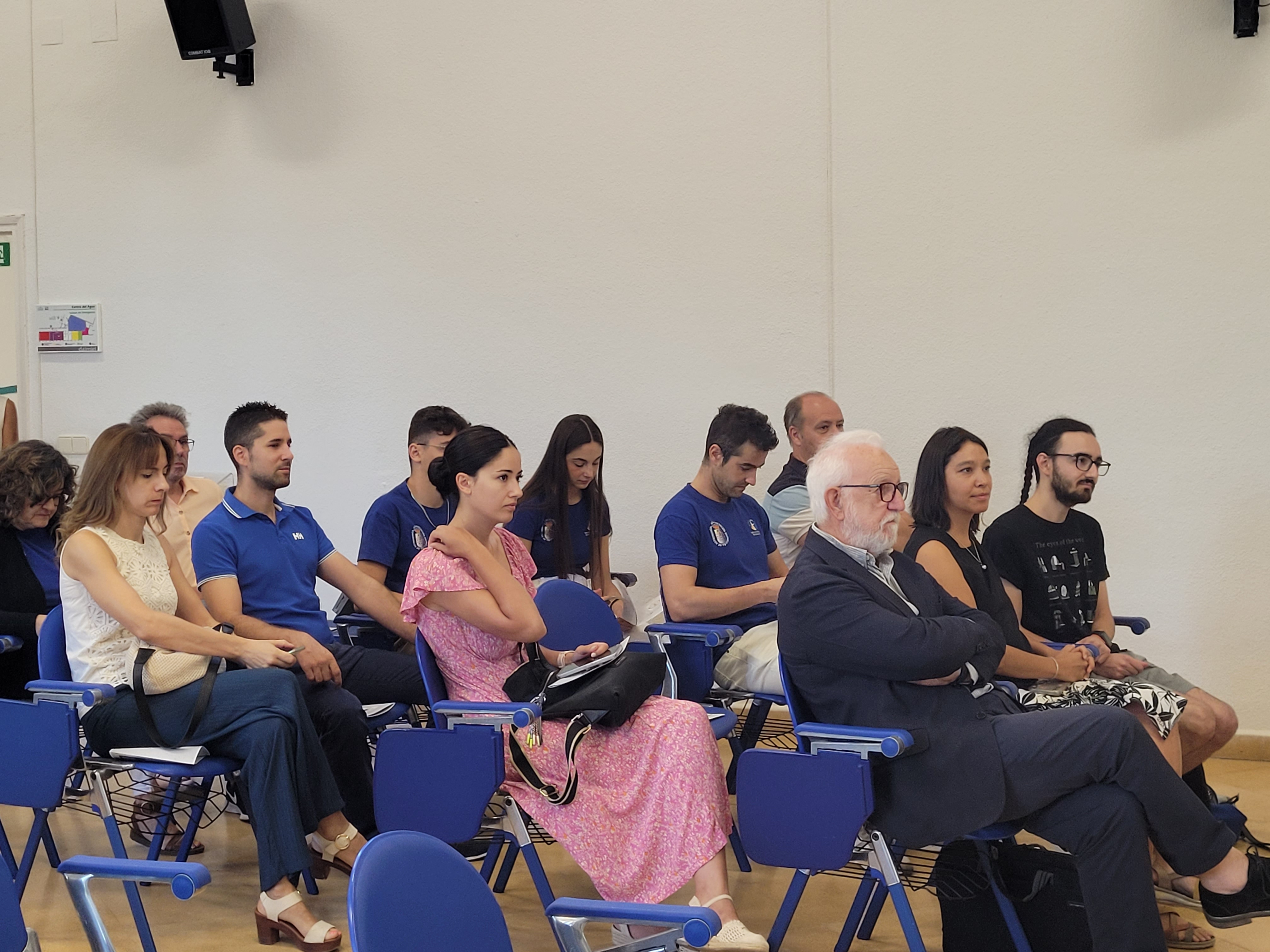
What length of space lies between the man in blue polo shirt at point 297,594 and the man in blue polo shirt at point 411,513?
19 centimetres

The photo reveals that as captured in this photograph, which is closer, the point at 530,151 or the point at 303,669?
the point at 303,669

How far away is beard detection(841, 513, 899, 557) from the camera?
2.83m

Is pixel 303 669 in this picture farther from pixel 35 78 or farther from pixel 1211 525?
pixel 35 78

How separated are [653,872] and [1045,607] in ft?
4.70

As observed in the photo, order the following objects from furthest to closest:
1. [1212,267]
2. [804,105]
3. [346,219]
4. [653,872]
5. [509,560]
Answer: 1. [346,219]
2. [804,105]
3. [1212,267]
4. [509,560]
5. [653,872]

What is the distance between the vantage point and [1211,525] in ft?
15.7

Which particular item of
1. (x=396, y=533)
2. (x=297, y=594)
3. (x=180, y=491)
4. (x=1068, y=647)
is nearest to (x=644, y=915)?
(x=1068, y=647)

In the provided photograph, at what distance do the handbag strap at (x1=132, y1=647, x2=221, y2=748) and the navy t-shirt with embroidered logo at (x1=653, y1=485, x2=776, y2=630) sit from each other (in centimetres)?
139

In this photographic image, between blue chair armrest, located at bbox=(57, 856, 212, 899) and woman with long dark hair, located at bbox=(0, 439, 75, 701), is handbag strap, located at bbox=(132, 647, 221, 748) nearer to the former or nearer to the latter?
woman with long dark hair, located at bbox=(0, 439, 75, 701)

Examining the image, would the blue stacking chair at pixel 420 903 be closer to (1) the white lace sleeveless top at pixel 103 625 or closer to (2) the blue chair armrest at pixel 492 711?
(2) the blue chair armrest at pixel 492 711

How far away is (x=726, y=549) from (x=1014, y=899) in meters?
1.49

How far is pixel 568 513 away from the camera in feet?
14.0

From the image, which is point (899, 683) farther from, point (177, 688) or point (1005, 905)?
point (177, 688)

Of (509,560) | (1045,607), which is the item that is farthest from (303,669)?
(1045,607)
